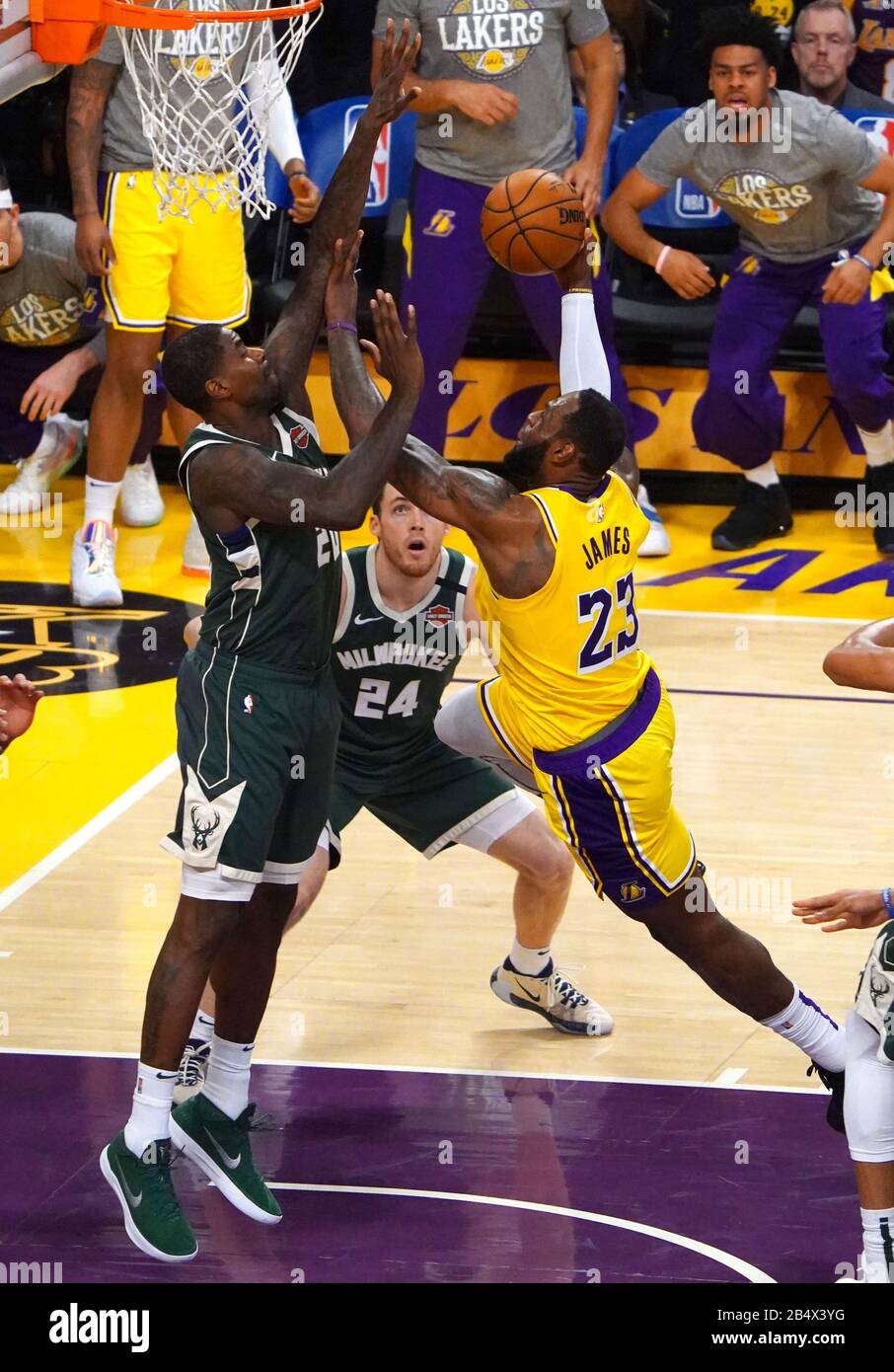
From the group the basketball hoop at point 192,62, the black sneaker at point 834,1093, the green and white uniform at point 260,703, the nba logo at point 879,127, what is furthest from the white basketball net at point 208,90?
the nba logo at point 879,127

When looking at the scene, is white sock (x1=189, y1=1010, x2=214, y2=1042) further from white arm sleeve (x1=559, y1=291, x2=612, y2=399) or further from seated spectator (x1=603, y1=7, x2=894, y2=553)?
seated spectator (x1=603, y1=7, x2=894, y2=553)

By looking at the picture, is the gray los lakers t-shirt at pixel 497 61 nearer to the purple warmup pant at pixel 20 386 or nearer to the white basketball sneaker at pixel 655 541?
the white basketball sneaker at pixel 655 541

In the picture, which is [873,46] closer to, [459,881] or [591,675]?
[459,881]

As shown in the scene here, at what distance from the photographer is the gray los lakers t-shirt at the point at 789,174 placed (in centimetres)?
909

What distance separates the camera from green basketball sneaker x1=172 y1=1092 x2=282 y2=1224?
437 cm

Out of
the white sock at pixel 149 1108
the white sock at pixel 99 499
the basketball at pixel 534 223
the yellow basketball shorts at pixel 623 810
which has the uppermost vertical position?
the basketball at pixel 534 223

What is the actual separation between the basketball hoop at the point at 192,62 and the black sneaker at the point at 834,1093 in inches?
110

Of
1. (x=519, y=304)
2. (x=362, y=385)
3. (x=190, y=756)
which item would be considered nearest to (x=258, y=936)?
(x=190, y=756)

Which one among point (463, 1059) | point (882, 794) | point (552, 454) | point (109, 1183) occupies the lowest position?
point (882, 794)

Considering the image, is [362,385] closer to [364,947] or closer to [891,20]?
[364,947]

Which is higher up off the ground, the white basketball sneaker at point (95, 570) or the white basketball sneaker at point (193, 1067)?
the white basketball sneaker at point (193, 1067)

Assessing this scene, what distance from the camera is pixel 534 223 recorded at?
212 inches

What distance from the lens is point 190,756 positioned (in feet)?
14.3

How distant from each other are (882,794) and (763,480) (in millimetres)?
3360
